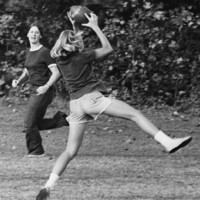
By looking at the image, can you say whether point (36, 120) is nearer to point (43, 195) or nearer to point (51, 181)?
point (51, 181)

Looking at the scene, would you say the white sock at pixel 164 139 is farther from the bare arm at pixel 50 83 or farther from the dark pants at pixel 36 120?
the dark pants at pixel 36 120

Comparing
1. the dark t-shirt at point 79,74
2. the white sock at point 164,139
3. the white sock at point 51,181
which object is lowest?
the white sock at point 51,181

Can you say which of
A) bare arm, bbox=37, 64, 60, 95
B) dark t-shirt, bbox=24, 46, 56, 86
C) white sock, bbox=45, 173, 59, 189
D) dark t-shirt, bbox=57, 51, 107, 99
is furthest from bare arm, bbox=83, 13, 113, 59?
dark t-shirt, bbox=24, 46, 56, 86

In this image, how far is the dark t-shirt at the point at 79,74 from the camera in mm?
7309

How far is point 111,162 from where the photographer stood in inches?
372

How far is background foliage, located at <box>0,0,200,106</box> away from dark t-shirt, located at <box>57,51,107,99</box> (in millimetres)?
7912

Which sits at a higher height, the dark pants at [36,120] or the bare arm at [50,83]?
the bare arm at [50,83]

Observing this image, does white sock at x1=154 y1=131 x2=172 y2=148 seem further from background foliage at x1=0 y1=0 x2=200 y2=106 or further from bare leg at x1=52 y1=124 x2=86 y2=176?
background foliage at x1=0 y1=0 x2=200 y2=106

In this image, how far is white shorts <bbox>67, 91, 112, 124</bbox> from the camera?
23.4 feet

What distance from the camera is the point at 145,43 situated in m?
15.8

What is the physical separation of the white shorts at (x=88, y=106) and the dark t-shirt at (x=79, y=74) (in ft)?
0.23

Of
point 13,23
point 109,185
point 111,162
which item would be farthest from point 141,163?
point 13,23

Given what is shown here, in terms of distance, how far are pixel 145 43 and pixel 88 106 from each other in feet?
28.8

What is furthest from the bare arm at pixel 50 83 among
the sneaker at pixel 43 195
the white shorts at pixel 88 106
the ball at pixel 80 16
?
the sneaker at pixel 43 195
